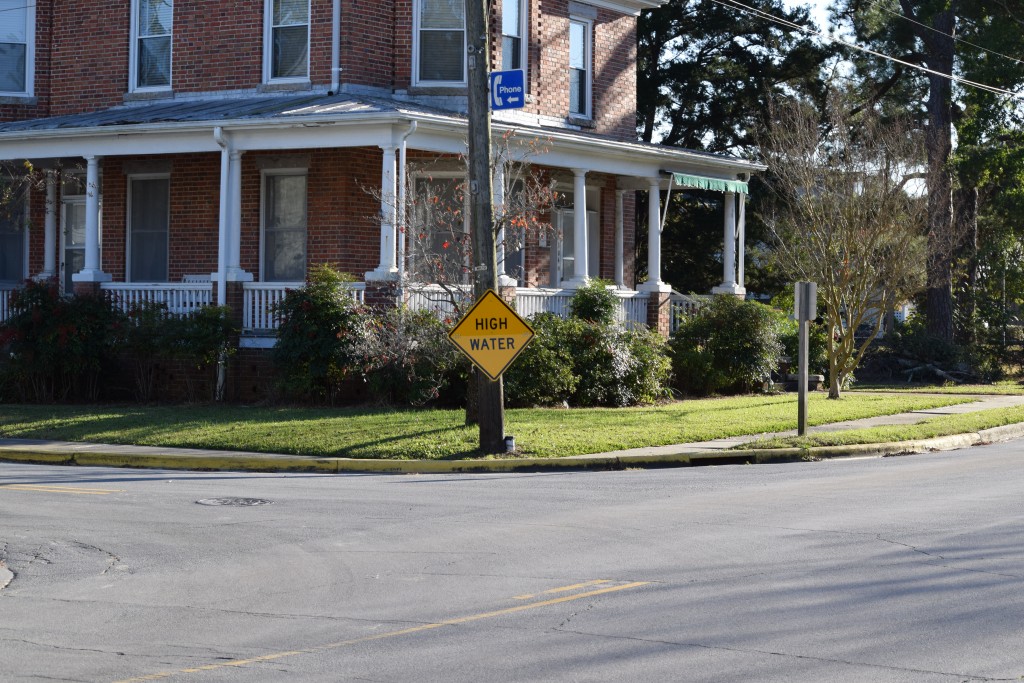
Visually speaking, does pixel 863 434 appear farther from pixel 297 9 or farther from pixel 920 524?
pixel 297 9

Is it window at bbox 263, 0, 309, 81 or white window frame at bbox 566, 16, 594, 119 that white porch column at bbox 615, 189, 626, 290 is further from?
window at bbox 263, 0, 309, 81

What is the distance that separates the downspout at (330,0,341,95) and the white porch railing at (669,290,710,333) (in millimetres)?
8108

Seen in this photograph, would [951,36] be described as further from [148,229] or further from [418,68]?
[148,229]

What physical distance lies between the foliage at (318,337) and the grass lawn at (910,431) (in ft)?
21.3

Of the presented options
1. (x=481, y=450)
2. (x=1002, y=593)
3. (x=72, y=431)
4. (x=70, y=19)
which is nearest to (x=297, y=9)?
(x=70, y=19)

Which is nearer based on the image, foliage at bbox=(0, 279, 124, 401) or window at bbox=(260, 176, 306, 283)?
foliage at bbox=(0, 279, 124, 401)

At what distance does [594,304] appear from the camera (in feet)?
74.5

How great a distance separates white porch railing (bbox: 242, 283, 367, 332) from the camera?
71.8 feet

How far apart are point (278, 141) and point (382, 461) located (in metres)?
7.93

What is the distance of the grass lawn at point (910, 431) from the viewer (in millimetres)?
17281

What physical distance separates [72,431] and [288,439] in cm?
332

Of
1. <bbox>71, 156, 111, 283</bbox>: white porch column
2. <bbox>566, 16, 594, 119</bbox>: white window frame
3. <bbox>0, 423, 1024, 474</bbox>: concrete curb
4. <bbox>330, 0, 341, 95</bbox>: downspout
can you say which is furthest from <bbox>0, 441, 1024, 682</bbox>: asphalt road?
<bbox>566, 16, 594, 119</bbox>: white window frame

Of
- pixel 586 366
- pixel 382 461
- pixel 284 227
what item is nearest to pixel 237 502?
pixel 382 461

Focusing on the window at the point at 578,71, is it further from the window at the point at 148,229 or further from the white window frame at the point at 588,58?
the window at the point at 148,229
